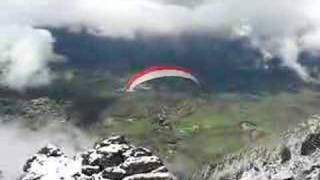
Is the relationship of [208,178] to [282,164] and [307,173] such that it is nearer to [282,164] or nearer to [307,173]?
[282,164]

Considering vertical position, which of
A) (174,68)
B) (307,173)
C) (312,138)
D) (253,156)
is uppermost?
(174,68)

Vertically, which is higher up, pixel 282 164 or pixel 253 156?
pixel 253 156

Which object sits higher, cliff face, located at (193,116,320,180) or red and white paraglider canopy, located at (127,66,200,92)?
red and white paraglider canopy, located at (127,66,200,92)

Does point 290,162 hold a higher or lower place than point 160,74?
lower

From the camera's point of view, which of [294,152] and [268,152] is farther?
[268,152]

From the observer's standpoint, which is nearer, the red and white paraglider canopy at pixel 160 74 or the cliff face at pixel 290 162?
the cliff face at pixel 290 162

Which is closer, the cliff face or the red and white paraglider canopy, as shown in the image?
the cliff face

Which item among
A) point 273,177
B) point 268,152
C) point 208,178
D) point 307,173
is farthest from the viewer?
point 208,178

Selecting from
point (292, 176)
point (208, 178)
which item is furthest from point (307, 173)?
point (208, 178)

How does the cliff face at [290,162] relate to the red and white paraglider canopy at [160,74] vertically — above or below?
below

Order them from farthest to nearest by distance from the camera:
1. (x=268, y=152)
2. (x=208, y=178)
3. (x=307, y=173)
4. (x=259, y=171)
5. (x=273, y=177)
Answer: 1. (x=208, y=178)
2. (x=268, y=152)
3. (x=259, y=171)
4. (x=273, y=177)
5. (x=307, y=173)

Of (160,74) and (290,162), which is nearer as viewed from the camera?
(290,162)
